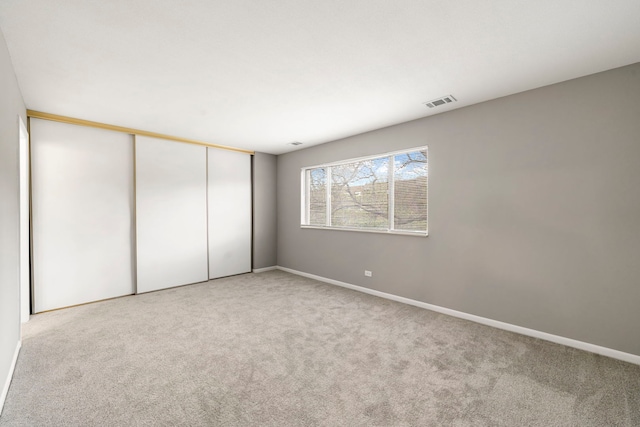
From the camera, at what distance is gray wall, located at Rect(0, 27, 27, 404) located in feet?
6.38

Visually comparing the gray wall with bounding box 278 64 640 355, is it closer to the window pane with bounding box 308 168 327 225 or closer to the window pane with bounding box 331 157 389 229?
the window pane with bounding box 331 157 389 229

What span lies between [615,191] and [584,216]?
29cm

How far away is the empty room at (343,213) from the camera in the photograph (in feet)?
6.07

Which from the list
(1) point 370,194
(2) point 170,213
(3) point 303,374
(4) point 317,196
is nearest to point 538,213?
(1) point 370,194

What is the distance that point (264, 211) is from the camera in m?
5.91

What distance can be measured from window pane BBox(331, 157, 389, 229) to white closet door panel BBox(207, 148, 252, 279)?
181cm

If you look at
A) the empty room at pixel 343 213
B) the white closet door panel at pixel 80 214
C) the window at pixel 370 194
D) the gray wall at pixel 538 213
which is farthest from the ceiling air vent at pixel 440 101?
the white closet door panel at pixel 80 214

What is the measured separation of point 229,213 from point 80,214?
218cm

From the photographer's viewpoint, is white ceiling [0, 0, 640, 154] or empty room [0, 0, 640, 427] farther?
empty room [0, 0, 640, 427]

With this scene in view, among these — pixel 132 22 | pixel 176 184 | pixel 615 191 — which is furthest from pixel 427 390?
pixel 176 184

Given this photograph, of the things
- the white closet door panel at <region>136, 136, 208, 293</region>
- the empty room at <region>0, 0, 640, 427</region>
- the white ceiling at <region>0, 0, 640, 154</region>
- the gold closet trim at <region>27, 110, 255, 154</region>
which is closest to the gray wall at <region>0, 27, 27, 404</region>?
the empty room at <region>0, 0, 640, 427</region>

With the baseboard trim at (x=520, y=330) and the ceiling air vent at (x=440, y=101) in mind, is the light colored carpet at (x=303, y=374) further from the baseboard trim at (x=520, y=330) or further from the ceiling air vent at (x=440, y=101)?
the ceiling air vent at (x=440, y=101)

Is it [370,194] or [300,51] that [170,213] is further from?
[300,51]

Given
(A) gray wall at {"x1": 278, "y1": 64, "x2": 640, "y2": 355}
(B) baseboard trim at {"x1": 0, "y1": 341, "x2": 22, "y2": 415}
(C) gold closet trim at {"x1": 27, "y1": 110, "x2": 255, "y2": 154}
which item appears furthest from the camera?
(C) gold closet trim at {"x1": 27, "y1": 110, "x2": 255, "y2": 154}
